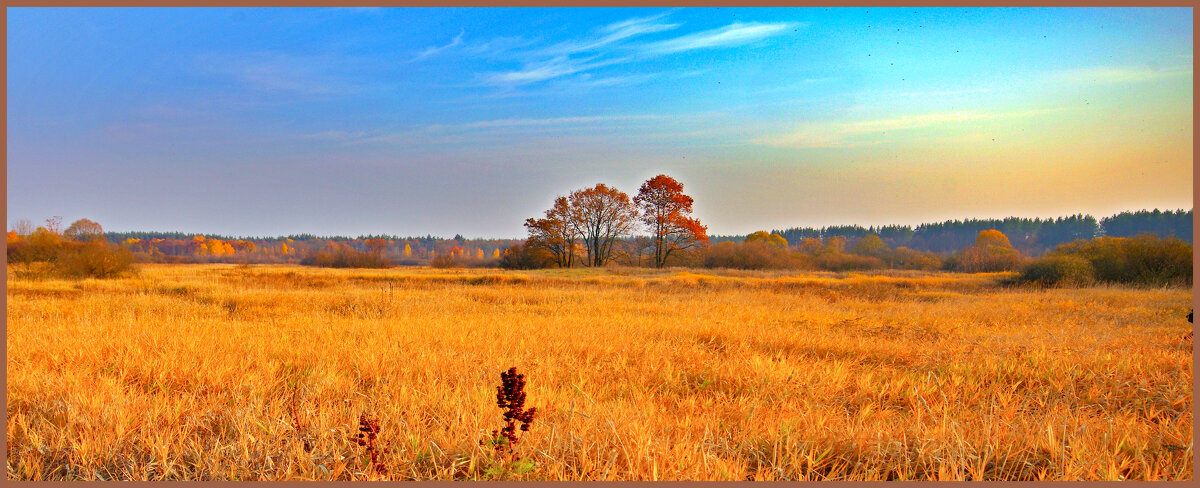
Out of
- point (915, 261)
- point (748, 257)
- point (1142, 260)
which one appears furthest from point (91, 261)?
point (915, 261)

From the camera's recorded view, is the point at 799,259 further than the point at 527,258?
No

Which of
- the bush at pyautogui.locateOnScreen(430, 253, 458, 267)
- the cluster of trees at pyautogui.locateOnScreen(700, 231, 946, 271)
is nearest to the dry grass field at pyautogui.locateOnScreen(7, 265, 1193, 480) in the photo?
the cluster of trees at pyautogui.locateOnScreen(700, 231, 946, 271)

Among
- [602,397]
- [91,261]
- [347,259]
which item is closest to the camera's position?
[602,397]

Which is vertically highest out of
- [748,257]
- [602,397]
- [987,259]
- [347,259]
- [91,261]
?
[748,257]

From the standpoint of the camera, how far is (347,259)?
191 feet

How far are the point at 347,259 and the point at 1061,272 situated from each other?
57766 mm

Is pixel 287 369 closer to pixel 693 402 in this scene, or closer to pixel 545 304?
pixel 693 402

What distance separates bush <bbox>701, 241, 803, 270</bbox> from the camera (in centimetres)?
4544

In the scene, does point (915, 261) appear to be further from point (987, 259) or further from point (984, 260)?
point (987, 259)

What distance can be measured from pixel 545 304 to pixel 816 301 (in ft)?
25.6

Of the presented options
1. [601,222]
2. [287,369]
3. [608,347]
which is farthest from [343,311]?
[601,222]

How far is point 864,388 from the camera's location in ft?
18.3

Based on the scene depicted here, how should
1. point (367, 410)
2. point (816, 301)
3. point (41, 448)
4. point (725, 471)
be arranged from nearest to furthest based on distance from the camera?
1. point (725, 471)
2. point (41, 448)
3. point (367, 410)
4. point (816, 301)

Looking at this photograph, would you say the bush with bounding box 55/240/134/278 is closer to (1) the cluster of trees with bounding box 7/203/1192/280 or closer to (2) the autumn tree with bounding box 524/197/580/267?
(1) the cluster of trees with bounding box 7/203/1192/280
